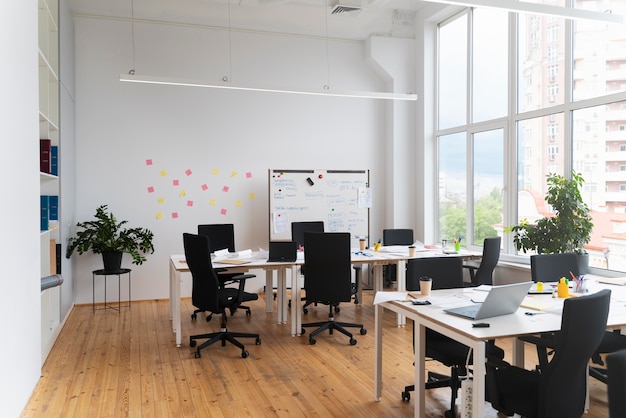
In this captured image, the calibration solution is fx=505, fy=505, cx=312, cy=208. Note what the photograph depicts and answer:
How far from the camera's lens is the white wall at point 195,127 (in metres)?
6.74

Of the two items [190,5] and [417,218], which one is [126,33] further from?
[417,218]

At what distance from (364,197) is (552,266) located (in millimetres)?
3900

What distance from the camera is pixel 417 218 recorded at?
791 cm

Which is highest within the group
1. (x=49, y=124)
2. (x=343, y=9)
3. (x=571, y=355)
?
(x=343, y=9)

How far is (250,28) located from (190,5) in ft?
3.18

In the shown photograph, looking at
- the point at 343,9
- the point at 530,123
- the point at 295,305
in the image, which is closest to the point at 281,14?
the point at 343,9

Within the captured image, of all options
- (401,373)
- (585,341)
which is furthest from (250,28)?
(585,341)

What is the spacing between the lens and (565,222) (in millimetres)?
4875

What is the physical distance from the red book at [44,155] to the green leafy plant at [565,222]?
4750 mm

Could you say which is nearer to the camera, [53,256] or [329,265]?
[53,256]

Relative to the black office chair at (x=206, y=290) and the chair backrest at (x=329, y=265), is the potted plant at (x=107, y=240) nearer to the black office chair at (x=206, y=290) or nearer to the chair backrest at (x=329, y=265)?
the black office chair at (x=206, y=290)

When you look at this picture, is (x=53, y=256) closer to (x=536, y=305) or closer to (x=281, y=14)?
(x=536, y=305)

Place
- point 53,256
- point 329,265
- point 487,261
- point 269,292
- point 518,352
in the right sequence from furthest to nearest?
1. point 269,292
2. point 487,261
3. point 329,265
4. point 53,256
5. point 518,352

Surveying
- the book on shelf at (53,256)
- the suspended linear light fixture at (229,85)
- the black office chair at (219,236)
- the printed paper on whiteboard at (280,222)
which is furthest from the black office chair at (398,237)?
the book on shelf at (53,256)
